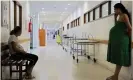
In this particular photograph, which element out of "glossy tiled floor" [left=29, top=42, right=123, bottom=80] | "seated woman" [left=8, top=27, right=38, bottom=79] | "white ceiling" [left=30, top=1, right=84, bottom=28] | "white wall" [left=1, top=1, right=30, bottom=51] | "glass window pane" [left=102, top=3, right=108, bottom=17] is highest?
"white ceiling" [left=30, top=1, right=84, bottom=28]

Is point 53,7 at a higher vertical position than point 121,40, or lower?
higher

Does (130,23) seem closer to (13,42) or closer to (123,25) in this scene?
(123,25)

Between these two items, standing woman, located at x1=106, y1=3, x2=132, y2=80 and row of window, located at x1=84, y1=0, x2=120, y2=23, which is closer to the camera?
standing woman, located at x1=106, y1=3, x2=132, y2=80

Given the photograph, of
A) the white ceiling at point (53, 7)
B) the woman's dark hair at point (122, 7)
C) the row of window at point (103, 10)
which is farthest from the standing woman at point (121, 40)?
the white ceiling at point (53, 7)

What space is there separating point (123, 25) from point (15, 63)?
98.3 inches

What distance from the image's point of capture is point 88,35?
31.8ft

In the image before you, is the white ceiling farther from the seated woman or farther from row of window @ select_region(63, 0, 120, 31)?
the seated woman

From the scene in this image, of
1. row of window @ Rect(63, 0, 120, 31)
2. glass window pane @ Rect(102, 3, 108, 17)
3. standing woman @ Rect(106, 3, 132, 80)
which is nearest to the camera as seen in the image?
standing woman @ Rect(106, 3, 132, 80)

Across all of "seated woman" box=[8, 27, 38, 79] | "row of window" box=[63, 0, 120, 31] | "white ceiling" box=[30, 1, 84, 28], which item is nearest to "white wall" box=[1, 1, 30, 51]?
"seated woman" box=[8, 27, 38, 79]

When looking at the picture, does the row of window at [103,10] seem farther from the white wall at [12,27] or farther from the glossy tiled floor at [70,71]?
the white wall at [12,27]

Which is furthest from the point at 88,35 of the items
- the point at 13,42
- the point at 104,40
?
the point at 13,42

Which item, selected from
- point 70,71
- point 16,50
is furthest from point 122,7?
point 16,50

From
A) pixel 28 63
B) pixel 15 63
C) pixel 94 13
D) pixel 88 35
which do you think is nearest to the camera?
pixel 15 63

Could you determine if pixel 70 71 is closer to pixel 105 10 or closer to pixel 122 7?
pixel 122 7
